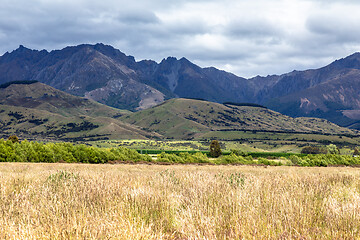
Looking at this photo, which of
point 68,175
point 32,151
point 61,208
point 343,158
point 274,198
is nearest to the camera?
point 61,208

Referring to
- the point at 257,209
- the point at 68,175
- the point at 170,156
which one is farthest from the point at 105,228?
the point at 170,156

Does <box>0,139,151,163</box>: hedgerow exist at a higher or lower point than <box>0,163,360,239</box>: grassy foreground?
lower

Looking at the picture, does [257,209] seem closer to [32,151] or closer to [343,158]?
[32,151]

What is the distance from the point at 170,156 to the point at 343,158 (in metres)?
42.6

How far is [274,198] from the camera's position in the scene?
7715 millimetres

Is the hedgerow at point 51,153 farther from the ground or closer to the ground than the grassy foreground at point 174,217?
closer to the ground

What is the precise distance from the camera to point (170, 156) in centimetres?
7588

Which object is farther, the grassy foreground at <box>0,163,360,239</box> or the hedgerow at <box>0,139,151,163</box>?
the hedgerow at <box>0,139,151,163</box>

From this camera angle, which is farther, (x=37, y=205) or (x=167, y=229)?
(x=37, y=205)

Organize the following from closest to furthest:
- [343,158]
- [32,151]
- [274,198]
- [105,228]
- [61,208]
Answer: [105,228], [61,208], [274,198], [32,151], [343,158]

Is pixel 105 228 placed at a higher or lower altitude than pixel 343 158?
higher

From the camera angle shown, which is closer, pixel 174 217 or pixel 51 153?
pixel 174 217

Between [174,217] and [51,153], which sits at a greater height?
[174,217]

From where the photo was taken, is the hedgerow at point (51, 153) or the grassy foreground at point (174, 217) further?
the hedgerow at point (51, 153)
